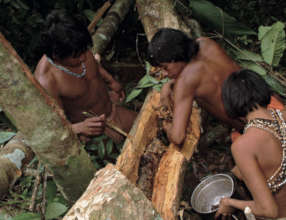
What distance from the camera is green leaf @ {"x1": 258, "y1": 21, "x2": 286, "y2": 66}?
278cm

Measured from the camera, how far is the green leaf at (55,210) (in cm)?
174

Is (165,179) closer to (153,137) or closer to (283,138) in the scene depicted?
(153,137)

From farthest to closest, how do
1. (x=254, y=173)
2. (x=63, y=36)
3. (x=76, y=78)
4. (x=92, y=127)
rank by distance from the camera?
(x=76, y=78) → (x=92, y=127) → (x=63, y=36) → (x=254, y=173)

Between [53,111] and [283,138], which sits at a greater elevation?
[53,111]

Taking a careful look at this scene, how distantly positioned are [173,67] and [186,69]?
11 centimetres

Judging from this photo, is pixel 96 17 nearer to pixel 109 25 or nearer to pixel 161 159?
pixel 109 25

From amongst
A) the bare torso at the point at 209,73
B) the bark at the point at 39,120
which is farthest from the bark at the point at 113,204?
the bare torso at the point at 209,73

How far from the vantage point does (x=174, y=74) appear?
2.33 metres

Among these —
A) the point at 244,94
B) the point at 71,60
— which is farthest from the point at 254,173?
the point at 71,60

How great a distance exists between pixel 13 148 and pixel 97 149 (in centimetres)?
71

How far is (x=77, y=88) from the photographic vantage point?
265 centimetres

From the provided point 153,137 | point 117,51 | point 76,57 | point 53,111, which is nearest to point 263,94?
point 153,137

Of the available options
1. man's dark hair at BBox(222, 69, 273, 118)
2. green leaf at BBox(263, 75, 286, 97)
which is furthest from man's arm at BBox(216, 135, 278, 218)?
green leaf at BBox(263, 75, 286, 97)

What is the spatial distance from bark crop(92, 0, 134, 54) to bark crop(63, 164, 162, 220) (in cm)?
207
